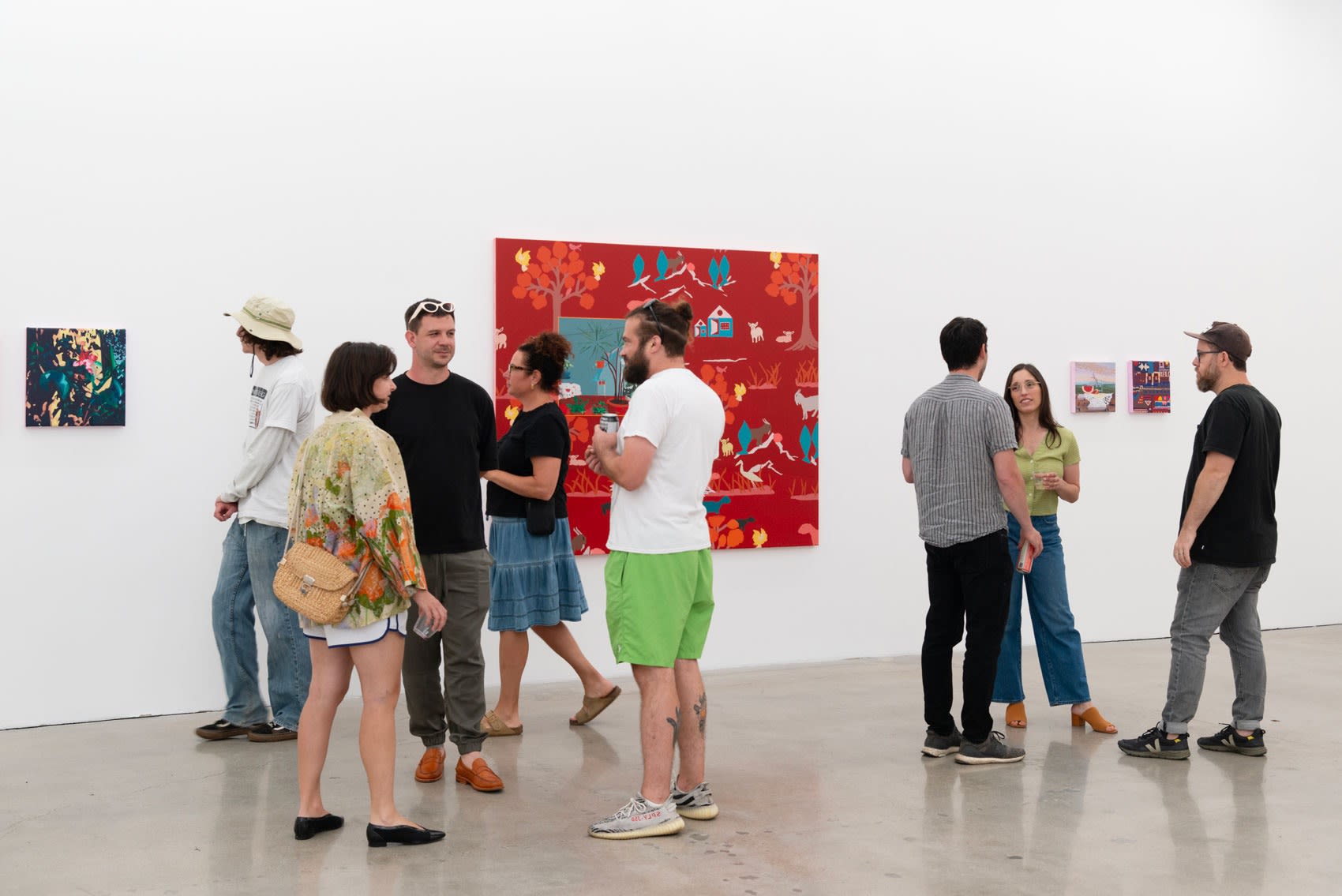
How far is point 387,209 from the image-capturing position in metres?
5.79

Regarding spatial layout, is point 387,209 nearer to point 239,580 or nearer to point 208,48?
point 208,48

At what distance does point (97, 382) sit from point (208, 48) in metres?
1.53

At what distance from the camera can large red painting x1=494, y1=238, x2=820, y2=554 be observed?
6039 mm

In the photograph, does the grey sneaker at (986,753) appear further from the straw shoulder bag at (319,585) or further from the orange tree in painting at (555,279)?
the orange tree in painting at (555,279)

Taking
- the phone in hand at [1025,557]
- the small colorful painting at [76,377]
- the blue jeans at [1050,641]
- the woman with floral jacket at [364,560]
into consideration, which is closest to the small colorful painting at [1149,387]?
the blue jeans at [1050,641]

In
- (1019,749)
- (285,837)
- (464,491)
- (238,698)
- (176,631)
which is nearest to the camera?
(285,837)

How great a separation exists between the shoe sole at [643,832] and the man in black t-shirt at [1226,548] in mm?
1978

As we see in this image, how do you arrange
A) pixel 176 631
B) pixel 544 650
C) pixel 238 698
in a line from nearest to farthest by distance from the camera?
pixel 238 698 < pixel 176 631 < pixel 544 650

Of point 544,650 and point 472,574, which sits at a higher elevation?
point 472,574

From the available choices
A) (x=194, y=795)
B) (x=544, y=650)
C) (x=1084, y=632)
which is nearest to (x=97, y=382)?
(x=194, y=795)

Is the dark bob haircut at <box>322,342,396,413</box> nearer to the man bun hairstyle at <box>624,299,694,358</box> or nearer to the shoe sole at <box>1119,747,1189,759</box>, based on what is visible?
the man bun hairstyle at <box>624,299,694,358</box>

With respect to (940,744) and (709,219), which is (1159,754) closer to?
(940,744)

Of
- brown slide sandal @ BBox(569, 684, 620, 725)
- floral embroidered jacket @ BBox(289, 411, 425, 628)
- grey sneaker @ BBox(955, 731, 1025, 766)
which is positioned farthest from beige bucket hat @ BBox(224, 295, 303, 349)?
grey sneaker @ BBox(955, 731, 1025, 766)

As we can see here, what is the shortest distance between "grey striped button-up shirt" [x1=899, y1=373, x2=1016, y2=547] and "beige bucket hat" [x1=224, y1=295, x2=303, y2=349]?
2.56 m
